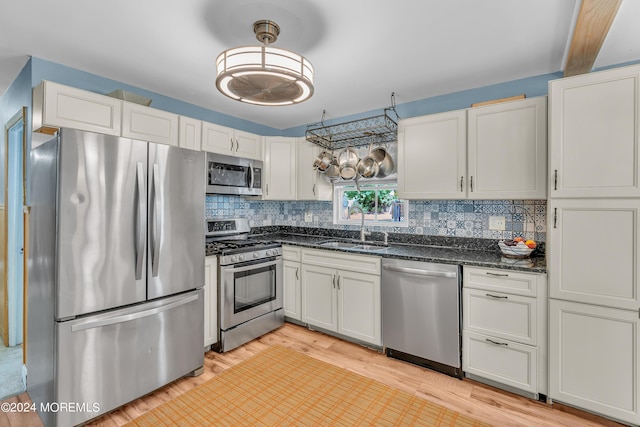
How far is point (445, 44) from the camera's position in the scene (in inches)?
83.8

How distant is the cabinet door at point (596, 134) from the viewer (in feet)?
6.02

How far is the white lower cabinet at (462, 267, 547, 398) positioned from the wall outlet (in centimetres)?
68

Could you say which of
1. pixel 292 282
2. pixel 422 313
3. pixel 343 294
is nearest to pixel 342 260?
pixel 343 294

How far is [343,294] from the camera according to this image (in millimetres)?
3047

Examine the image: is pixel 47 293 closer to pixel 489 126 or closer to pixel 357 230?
pixel 357 230

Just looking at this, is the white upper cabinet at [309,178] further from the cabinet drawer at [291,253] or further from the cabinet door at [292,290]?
the cabinet door at [292,290]

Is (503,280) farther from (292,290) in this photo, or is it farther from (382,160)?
(292,290)

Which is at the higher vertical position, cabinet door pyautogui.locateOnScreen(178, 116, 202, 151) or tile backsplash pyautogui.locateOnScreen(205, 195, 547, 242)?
cabinet door pyautogui.locateOnScreen(178, 116, 202, 151)

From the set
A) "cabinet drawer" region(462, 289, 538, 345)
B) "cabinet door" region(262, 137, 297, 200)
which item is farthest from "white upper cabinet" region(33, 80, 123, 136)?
"cabinet drawer" region(462, 289, 538, 345)

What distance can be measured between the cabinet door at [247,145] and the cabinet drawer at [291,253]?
3.76 ft

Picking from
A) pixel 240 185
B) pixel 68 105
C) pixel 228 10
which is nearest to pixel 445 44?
pixel 228 10

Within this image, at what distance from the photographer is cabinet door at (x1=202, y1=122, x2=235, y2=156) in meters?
3.07

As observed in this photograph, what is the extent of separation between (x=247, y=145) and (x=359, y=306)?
216cm

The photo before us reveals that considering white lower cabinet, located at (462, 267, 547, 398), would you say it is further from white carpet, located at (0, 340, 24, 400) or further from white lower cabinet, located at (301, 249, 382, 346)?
white carpet, located at (0, 340, 24, 400)
